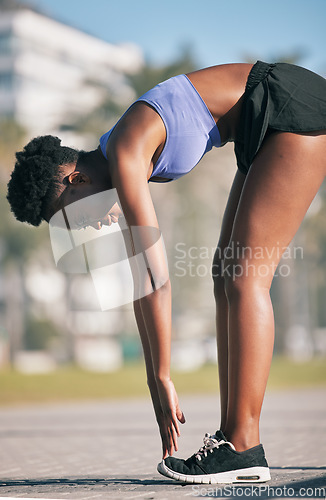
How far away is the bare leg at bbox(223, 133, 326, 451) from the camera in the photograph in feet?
8.20

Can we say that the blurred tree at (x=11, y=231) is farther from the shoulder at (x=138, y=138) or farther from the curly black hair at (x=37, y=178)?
the shoulder at (x=138, y=138)

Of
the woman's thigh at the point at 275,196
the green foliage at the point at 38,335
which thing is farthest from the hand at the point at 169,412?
A: the green foliage at the point at 38,335

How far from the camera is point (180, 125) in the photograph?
250 centimetres

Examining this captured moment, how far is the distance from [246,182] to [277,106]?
29cm

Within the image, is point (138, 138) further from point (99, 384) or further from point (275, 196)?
point (99, 384)

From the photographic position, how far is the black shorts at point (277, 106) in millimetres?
2529

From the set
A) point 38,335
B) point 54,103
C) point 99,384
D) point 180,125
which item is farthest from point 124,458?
point 54,103

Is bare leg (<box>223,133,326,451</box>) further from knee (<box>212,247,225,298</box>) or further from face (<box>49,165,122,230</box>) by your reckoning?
face (<box>49,165,122,230</box>)

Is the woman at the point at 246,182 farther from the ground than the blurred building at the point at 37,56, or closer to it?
closer to it

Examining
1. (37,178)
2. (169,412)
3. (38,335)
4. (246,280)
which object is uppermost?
(38,335)

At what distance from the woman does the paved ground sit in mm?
184

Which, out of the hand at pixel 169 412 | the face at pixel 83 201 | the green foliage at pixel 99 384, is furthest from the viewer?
the green foliage at pixel 99 384

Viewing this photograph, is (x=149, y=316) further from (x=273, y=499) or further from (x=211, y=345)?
(x=211, y=345)

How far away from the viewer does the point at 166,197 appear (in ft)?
100.0
